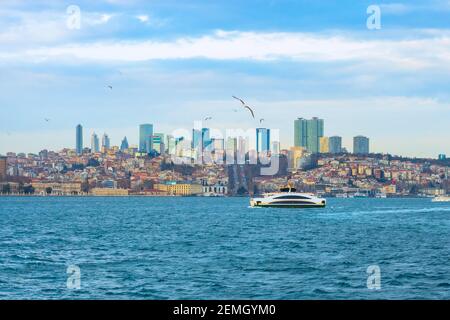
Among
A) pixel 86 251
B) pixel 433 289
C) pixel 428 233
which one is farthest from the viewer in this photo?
pixel 428 233

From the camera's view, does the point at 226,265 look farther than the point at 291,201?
No

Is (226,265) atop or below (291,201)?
atop

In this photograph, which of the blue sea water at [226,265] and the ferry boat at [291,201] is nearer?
the blue sea water at [226,265]

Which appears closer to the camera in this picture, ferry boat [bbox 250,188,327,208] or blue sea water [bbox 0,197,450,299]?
blue sea water [bbox 0,197,450,299]
